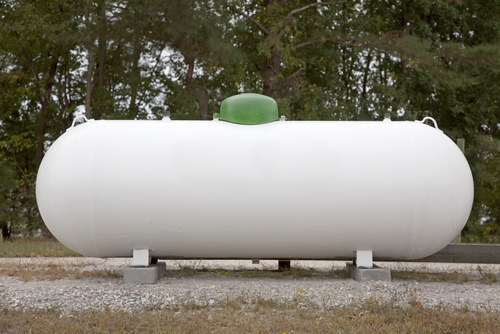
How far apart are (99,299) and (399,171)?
12.7ft

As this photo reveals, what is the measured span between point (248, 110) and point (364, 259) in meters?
2.51

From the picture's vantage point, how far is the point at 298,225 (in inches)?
243

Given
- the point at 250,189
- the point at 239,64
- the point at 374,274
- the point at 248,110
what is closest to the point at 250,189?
the point at 250,189

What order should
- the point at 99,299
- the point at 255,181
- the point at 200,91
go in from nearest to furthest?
the point at 99,299
the point at 255,181
the point at 200,91

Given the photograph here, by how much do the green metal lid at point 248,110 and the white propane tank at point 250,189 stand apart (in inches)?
10.5

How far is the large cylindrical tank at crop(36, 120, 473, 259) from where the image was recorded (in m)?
6.07

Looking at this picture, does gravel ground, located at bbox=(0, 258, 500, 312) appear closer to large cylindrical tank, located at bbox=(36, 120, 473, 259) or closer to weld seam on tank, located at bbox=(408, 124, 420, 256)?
large cylindrical tank, located at bbox=(36, 120, 473, 259)

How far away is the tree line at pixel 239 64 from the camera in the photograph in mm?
13922

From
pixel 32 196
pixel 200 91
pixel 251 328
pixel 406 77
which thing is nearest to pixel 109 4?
pixel 200 91

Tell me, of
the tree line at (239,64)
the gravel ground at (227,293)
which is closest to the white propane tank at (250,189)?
the gravel ground at (227,293)

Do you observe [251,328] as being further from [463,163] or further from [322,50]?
[322,50]

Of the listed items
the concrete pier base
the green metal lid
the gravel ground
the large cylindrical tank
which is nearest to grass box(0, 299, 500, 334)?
the gravel ground

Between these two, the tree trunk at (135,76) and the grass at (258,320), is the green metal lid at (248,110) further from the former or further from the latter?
the tree trunk at (135,76)

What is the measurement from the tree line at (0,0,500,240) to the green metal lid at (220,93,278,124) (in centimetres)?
682
